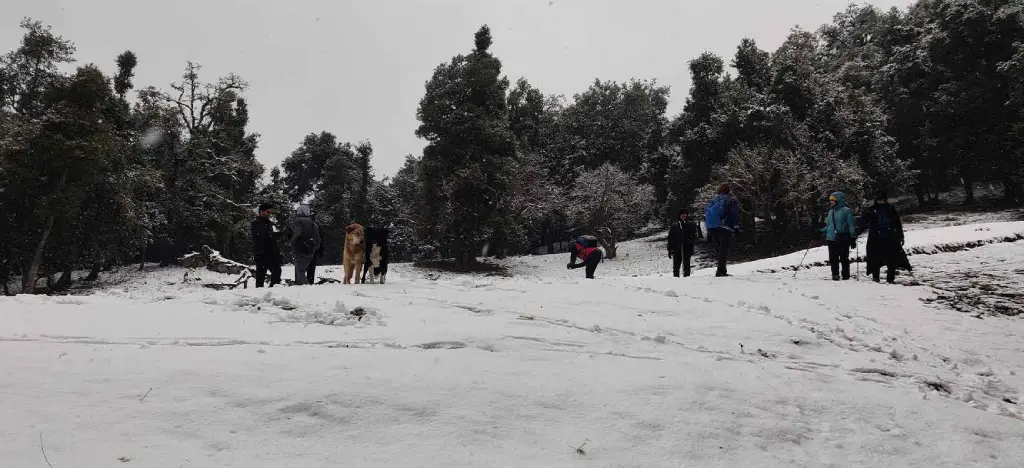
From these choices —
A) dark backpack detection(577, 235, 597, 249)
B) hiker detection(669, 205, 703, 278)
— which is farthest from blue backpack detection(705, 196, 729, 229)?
dark backpack detection(577, 235, 597, 249)

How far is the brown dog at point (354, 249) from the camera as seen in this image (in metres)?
10.3

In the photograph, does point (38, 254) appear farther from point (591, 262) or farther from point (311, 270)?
point (591, 262)

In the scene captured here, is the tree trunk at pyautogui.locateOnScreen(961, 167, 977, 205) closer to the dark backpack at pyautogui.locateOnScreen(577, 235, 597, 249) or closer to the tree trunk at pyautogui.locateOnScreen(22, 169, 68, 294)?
the dark backpack at pyautogui.locateOnScreen(577, 235, 597, 249)

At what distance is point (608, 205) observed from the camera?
3791 centimetres

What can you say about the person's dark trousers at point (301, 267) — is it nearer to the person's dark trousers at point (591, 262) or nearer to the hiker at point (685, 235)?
the person's dark trousers at point (591, 262)

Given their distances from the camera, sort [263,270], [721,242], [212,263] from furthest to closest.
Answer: [212,263] → [721,242] → [263,270]

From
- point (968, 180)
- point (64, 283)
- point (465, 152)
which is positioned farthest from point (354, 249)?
point (968, 180)

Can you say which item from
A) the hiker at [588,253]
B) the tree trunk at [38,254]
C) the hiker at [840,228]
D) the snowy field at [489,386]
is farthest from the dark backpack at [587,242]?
the tree trunk at [38,254]

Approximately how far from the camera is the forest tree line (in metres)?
24.1

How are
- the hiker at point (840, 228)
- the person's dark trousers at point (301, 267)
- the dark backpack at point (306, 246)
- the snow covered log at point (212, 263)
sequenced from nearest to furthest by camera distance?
the hiker at point (840, 228) → the dark backpack at point (306, 246) → the person's dark trousers at point (301, 267) → the snow covered log at point (212, 263)

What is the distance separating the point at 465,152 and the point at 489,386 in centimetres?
2928

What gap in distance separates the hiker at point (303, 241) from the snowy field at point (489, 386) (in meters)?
3.70

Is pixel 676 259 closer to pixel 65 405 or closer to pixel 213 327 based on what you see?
pixel 213 327

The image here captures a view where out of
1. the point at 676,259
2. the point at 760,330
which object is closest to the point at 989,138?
the point at 676,259
